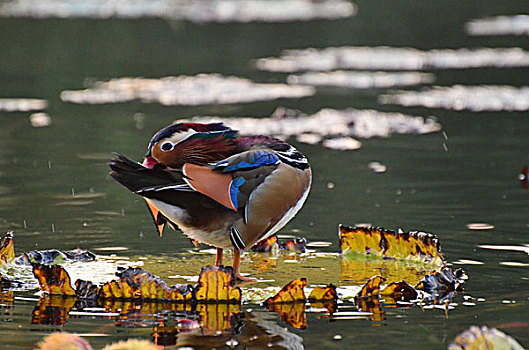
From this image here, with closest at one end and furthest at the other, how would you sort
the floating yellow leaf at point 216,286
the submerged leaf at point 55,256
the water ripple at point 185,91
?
1. the floating yellow leaf at point 216,286
2. the submerged leaf at point 55,256
3. the water ripple at point 185,91

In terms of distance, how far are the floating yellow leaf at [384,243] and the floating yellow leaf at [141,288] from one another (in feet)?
5.87

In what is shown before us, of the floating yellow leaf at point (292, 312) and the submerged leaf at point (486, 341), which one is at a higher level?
the floating yellow leaf at point (292, 312)

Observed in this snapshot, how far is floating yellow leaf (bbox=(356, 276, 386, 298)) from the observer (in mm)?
6582

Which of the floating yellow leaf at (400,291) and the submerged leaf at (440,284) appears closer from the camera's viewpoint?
the floating yellow leaf at (400,291)

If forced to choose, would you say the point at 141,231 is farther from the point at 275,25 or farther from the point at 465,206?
the point at 275,25

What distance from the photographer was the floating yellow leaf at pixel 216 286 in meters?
6.52

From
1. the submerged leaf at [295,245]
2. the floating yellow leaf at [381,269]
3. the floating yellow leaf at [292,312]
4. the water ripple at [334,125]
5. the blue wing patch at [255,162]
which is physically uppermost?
the water ripple at [334,125]

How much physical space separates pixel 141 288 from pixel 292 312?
958mm

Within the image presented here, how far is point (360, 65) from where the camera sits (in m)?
22.7

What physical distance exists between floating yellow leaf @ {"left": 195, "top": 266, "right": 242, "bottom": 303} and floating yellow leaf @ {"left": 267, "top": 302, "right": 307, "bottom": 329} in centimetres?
25

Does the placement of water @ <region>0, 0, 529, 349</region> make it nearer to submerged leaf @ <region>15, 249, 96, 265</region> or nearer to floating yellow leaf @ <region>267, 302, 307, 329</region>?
floating yellow leaf @ <region>267, 302, 307, 329</region>

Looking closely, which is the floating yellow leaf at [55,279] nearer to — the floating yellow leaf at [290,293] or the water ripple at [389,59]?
the floating yellow leaf at [290,293]

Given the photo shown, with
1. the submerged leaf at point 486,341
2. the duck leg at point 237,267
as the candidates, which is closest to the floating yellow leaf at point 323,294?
the duck leg at point 237,267

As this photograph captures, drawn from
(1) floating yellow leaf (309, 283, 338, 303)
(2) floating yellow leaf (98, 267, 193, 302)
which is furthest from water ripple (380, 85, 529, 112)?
(2) floating yellow leaf (98, 267, 193, 302)
